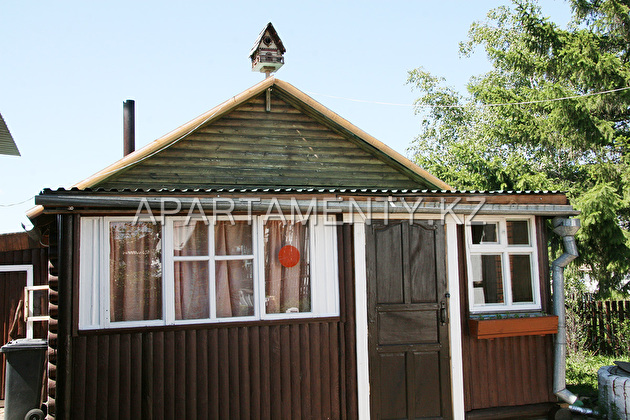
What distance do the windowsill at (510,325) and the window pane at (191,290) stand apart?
125 inches

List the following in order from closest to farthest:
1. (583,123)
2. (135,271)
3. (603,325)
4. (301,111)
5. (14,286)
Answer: (135,271), (301,111), (14,286), (603,325), (583,123)

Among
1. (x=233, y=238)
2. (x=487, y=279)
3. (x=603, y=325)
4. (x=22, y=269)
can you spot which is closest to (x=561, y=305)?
(x=487, y=279)

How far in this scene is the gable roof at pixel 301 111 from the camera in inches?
336

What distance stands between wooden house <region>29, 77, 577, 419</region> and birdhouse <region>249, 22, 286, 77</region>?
12.2 feet

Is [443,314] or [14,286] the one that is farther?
[14,286]

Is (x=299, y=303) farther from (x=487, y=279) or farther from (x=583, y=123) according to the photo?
(x=583, y=123)

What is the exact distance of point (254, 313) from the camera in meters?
6.55

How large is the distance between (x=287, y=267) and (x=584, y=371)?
6.70 m

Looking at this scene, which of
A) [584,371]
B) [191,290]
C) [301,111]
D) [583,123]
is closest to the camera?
[191,290]

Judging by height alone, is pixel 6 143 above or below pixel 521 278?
above

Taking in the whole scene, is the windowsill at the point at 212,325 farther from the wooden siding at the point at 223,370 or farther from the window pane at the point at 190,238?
the window pane at the point at 190,238

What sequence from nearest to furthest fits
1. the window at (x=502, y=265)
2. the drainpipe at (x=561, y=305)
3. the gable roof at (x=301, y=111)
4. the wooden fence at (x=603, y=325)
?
the drainpipe at (x=561, y=305) < the window at (x=502, y=265) < the gable roof at (x=301, y=111) < the wooden fence at (x=603, y=325)

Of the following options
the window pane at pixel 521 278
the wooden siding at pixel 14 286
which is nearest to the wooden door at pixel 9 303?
the wooden siding at pixel 14 286

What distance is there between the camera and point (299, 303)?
6.79 meters
